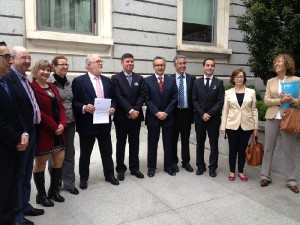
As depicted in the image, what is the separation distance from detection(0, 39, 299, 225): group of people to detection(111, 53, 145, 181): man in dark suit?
0.02 metres

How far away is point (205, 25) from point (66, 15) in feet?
16.4

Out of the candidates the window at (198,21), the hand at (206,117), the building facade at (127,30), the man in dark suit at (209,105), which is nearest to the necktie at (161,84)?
the man in dark suit at (209,105)

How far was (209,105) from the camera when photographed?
5.13 metres

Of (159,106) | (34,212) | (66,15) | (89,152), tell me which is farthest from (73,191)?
(66,15)

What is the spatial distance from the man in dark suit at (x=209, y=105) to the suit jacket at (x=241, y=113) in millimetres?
177

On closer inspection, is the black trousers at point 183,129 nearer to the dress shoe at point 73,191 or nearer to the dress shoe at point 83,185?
the dress shoe at point 83,185

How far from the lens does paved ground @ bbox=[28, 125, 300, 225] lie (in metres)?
3.69

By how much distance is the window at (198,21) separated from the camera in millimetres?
10461

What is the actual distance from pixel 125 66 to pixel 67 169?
1821 mm

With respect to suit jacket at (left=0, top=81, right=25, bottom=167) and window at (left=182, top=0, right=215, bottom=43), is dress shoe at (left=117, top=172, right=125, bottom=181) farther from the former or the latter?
window at (left=182, top=0, right=215, bottom=43)

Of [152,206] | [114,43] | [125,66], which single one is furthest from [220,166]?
[114,43]

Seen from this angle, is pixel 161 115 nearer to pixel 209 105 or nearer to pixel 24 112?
pixel 209 105

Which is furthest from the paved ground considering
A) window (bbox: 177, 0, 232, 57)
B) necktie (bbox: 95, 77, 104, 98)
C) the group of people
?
window (bbox: 177, 0, 232, 57)

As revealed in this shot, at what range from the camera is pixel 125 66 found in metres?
4.91
